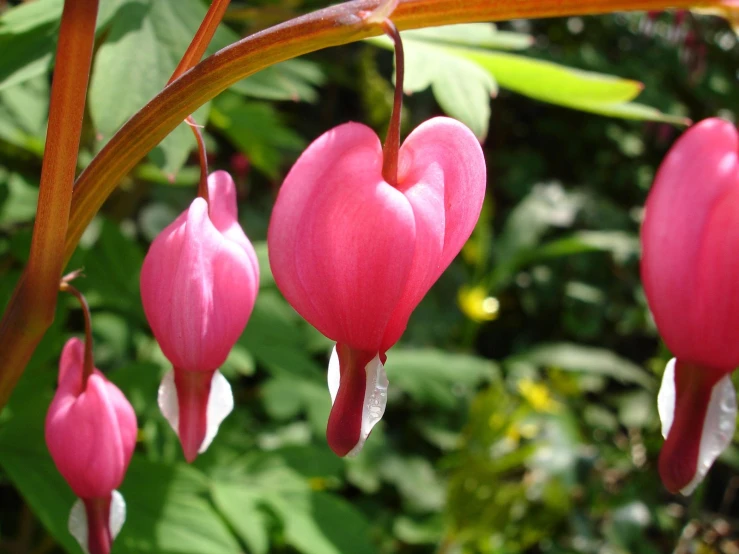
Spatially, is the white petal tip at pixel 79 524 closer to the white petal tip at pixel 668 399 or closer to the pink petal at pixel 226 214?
the pink petal at pixel 226 214

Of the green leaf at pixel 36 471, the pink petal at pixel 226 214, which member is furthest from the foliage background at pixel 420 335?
the pink petal at pixel 226 214

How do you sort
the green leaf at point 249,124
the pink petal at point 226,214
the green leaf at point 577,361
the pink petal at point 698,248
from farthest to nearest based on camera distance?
the green leaf at point 577,361 < the green leaf at point 249,124 < the pink petal at point 226,214 < the pink petal at point 698,248

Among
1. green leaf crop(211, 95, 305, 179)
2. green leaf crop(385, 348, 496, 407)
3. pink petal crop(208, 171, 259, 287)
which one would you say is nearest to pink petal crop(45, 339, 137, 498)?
pink petal crop(208, 171, 259, 287)

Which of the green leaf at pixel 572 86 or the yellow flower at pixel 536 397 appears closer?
the green leaf at pixel 572 86

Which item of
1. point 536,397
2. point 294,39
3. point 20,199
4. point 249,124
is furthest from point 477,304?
point 294,39

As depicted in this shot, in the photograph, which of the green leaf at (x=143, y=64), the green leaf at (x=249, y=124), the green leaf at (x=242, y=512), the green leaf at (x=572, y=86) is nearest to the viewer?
the green leaf at (x=143, y=64)

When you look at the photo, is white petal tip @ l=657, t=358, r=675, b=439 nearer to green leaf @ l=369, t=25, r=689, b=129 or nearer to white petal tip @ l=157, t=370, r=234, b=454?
white petal tip @ l=157, t=370, r=234, b=454

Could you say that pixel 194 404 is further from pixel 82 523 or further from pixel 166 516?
pixel 166 516
